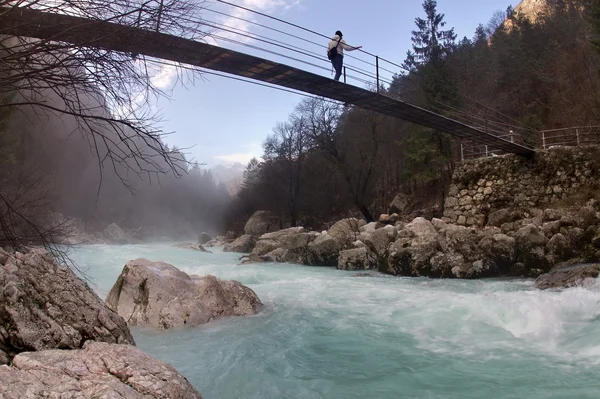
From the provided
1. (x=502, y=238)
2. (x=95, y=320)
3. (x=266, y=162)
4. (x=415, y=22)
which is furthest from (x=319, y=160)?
(x=95, y=320)

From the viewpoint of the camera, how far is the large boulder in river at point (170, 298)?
6.82 metres

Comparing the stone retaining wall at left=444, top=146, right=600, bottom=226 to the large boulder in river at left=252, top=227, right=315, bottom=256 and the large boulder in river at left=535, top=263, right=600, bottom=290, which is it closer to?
the large boulder in river at left=252, top=227, right=315, bottom=256

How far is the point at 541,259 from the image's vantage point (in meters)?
12.0

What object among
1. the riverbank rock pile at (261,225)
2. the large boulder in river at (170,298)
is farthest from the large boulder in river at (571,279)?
the riverbank rock pile at (261,225)

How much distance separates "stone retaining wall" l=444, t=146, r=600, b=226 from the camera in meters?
15.4

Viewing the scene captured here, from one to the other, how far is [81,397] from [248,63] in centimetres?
735

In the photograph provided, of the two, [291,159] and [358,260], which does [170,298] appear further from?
[291,159]

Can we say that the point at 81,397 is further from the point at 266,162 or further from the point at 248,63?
the point at 266,162

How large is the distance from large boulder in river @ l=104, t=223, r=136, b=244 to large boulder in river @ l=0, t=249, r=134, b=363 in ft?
144

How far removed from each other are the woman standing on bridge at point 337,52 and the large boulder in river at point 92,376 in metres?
8.70

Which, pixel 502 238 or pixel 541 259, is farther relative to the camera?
pixel 502 238

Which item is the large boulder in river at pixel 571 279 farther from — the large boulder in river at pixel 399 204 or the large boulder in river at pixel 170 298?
the large boulder in river at pixel 399 204

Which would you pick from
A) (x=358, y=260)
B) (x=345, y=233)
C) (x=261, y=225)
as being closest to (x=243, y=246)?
(x=261, y=225)

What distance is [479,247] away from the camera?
43.1 ft
